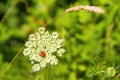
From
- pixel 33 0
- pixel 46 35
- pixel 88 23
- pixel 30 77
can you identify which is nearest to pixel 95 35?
pixel 88 23

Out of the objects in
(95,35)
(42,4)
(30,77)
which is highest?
(42,4)

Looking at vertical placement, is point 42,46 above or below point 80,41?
below

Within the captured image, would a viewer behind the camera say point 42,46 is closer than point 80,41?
Yes

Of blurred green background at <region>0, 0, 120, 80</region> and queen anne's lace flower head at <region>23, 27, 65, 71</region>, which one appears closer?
queen anne's lace flower head at <region>23, 27, 65, 71</region>

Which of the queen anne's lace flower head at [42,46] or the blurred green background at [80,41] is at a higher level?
the blurred green background at [80,41]

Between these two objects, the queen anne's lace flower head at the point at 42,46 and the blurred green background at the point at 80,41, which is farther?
the blurred green background at the point at 80,41

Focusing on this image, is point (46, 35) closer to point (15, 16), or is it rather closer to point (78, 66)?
point (78, 66)

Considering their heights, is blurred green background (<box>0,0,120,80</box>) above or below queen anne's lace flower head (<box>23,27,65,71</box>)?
above

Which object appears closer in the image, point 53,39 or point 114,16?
point 53,39
